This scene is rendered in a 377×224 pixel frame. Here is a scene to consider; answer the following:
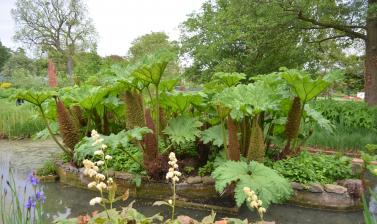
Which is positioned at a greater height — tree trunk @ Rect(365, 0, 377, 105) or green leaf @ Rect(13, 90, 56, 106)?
tree trunk @ Rect(365, 0, 377, 105)

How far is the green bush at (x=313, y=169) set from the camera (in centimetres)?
351

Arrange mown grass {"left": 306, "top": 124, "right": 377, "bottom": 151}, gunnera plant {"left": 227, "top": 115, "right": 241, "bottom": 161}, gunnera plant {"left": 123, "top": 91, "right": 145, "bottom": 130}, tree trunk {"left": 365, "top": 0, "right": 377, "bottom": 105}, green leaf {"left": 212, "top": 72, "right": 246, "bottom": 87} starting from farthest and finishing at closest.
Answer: tree trunk {"left": 365, "top": 0, "right": 377, "bottom": 105} < mown grass {"left": 306, "top": 124, "right": 377, "bottom": 151} < green leaf {"left": 212, "top": 72, "right": 246, "bottom": 87} < gunnera plant {"left": 123, "top": 91, "right": 145, "bottom": 130} < gunnera plant {"left": 227, "top": 115, "right": 241, "bottom": 161}

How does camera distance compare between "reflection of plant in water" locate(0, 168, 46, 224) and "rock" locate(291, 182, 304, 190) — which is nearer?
"reflection of plant in water" locate(0, 168, 46, 224)

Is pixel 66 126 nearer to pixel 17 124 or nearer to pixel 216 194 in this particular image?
pixel 216 194

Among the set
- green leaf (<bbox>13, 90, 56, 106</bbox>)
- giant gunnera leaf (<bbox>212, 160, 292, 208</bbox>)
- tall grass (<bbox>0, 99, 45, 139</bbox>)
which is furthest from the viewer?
tall grass (<bbox>0, 99, 45, 139</bbox>)

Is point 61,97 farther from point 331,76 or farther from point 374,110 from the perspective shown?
point 374,110

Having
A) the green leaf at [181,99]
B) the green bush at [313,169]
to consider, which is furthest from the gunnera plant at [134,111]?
the green bush at [313,169]

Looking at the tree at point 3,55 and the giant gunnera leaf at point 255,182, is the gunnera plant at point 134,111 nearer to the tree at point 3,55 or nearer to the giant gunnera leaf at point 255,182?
the giant gunnera leaf at point 255,182

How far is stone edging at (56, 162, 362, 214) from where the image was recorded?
3.35m

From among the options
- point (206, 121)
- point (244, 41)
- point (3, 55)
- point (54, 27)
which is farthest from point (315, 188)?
point (3, 55)

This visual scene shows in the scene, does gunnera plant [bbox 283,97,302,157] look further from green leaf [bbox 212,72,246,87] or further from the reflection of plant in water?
the reflection of plant in water

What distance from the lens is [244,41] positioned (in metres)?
10.5

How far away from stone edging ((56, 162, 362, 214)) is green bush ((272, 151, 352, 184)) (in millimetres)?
108

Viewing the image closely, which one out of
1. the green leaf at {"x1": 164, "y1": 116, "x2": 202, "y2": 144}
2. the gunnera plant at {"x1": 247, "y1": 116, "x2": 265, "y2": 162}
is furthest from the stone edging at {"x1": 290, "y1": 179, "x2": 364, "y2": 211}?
the green leaf at {"x1": 164, "y1": 116, "x2": 202, "y2": 144}
